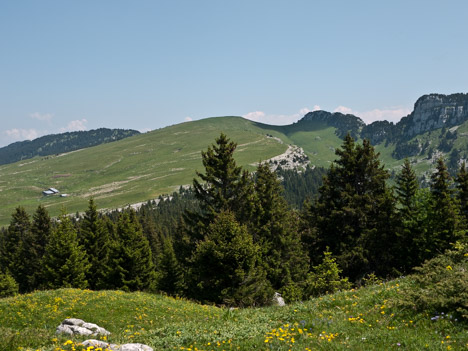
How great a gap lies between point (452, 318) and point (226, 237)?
18583mm

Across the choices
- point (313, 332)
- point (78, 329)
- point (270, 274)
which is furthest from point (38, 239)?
point (313, 332)

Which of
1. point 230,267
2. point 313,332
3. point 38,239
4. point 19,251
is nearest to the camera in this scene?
point 313,332

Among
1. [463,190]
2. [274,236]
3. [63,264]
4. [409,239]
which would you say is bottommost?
[63,264]

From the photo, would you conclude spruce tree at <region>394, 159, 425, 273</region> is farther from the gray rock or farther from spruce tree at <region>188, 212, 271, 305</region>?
spruce tree at <region>188, 212, 271, 305</region>

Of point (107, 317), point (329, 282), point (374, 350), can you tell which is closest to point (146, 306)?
point (107, 317)

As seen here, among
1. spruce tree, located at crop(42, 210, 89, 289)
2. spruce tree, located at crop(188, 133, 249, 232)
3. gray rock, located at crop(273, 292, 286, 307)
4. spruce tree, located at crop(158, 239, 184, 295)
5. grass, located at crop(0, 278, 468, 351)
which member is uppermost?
spruce tree, located at crop(188, 133, 249, 232)

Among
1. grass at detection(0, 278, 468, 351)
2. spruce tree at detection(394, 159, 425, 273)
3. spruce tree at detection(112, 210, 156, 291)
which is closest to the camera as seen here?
grass at detection(0, 278, 468, 351)

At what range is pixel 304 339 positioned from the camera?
9953 mm

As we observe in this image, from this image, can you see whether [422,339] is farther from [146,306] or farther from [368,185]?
[368,185]

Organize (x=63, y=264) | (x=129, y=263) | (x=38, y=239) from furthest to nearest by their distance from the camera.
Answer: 1. (x=38, y=239)
2. (x=129, y=263)
3. (x=63, y=264)

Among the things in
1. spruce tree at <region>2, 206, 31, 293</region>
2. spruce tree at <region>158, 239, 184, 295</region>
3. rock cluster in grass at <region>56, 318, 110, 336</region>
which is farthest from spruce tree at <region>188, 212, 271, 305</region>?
spruce tree at <region>2, 206, 31, 293</region>

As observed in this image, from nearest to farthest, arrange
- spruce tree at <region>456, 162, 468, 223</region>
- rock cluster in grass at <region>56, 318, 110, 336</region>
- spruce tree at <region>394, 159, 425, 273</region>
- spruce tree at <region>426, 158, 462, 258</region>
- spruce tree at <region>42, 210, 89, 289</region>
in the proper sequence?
rock cluster in grass at <region>56, 318, 110, 336</region>
spruce tree at <region>426, 158, 462, 258</region>
spruce tree at <region>394, 159, 425, 273</region>
spruce tree at <region>42, 210, 89, 289</region>
spruce tree at <region>456, 162, 468, 223</region>

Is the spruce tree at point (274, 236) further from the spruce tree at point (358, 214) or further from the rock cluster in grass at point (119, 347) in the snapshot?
the rock cluster in grass at point (119, 347)

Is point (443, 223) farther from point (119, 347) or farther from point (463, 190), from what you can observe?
point (119, 347)
